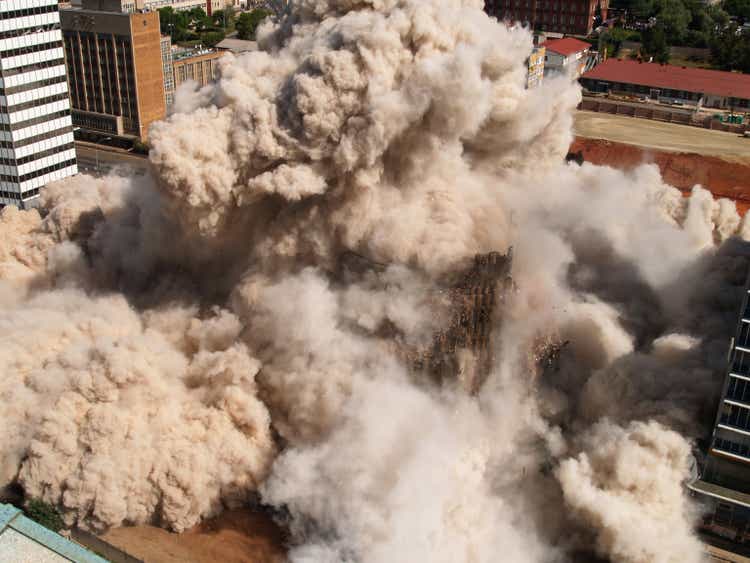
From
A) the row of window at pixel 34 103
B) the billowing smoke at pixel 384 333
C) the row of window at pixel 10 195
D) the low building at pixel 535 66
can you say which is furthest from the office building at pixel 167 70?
the billowing smoke at pixel 384 333

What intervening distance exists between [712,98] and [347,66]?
52374 mm

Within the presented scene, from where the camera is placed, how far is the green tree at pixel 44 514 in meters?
24.1

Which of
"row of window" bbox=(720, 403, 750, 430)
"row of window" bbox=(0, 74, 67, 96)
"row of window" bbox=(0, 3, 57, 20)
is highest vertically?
"row of window" bbox=(0, 3, 57, 20)

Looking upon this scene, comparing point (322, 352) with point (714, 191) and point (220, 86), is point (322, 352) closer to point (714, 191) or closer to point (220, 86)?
point (220, 86)

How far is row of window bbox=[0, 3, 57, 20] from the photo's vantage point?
37959 millimetres

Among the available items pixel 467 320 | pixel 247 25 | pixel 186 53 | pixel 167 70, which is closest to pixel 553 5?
pixel 247 25

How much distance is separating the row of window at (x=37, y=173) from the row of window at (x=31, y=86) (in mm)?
4428

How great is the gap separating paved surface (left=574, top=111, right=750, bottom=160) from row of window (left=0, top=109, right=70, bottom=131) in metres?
37.6

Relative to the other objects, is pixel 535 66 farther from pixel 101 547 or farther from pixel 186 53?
pixel 101 547

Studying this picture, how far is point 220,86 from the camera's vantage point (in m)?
28.2

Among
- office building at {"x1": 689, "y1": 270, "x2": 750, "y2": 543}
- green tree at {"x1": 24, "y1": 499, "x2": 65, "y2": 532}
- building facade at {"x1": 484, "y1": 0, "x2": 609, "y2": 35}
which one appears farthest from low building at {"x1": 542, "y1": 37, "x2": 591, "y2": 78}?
green tree at {"x1": 24, "y1": 499, "x2": 65, "y2": 532}

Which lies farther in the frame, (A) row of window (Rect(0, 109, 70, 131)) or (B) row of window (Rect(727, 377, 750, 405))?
(A) row of window (Rect(0, 109, 70, 131))

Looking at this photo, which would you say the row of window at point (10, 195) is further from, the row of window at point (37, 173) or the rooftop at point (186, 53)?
the rooftop at point (186, 53)

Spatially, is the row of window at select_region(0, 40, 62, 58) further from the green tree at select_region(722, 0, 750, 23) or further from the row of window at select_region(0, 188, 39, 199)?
the green tree at select_region(722, 0, 750, 23)
